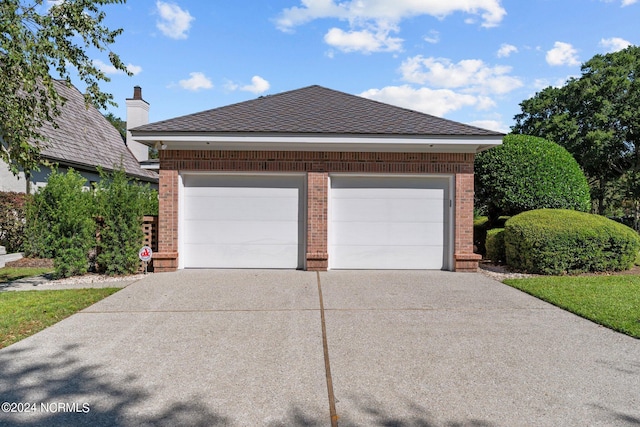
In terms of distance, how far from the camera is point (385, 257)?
9.14m

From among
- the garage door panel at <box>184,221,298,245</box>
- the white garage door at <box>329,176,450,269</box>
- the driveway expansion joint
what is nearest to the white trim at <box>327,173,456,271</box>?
the white garage door at <box>329,176,450,269</box>

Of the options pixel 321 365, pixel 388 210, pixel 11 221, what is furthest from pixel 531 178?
pixel 11 221

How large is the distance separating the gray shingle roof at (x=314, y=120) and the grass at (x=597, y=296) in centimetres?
334

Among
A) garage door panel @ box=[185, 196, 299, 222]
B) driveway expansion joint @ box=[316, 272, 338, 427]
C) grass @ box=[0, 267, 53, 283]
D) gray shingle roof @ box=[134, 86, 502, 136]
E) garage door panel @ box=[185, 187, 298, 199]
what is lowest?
driveway expansion joint @ box=[316, 272, 338, 427]

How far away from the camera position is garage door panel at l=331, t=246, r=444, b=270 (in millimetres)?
9141

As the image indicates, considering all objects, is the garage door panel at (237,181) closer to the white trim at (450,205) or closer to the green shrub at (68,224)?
the white trim at (450,205)

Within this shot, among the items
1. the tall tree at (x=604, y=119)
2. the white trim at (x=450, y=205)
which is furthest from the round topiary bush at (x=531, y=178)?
the tall tree at (x=604, y=119)

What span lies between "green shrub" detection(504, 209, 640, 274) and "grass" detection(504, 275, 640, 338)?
1.77 ft

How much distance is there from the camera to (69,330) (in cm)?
474

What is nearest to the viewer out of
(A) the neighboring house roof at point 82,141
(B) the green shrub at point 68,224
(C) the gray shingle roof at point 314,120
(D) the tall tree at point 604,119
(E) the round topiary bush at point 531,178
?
(B) the green shrub at point 68,224

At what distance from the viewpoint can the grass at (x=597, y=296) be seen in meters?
5.22

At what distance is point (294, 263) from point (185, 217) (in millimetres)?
2719

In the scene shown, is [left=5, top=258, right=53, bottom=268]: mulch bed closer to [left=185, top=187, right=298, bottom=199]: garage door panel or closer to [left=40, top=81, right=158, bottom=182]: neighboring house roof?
[left=40, top=81, right=158, bottom=182]: neighboring house roof

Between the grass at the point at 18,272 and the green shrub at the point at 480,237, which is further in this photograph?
the green shrub at the point at 480,237
